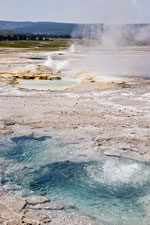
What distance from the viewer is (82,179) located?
687cm

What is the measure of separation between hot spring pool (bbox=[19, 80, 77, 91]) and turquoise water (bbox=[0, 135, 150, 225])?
30.7 ft

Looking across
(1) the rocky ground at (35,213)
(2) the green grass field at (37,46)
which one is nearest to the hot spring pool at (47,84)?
(1) the rocky ground at (35,213)

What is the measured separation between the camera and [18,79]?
21.1 m

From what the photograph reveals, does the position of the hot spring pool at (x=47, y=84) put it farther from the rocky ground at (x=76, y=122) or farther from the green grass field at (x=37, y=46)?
the green grass field at (x=37, y=46)

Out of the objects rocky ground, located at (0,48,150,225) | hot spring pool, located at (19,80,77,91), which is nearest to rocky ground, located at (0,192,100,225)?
rocky ground, located at (0,48,150,225)

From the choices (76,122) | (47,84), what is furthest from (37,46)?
(76,122)

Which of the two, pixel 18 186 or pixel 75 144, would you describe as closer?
pixel 18 186

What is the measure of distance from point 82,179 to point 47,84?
12.8 m

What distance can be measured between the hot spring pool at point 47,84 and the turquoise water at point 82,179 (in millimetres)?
9368

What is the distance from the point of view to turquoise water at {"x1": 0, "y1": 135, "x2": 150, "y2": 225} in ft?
19.0

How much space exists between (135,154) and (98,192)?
2.30m

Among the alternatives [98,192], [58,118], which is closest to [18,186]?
[98,192]

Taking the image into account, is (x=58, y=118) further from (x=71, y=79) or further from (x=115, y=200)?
(x=71, y=79)

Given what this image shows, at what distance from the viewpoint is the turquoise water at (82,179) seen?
5777 millimetres
